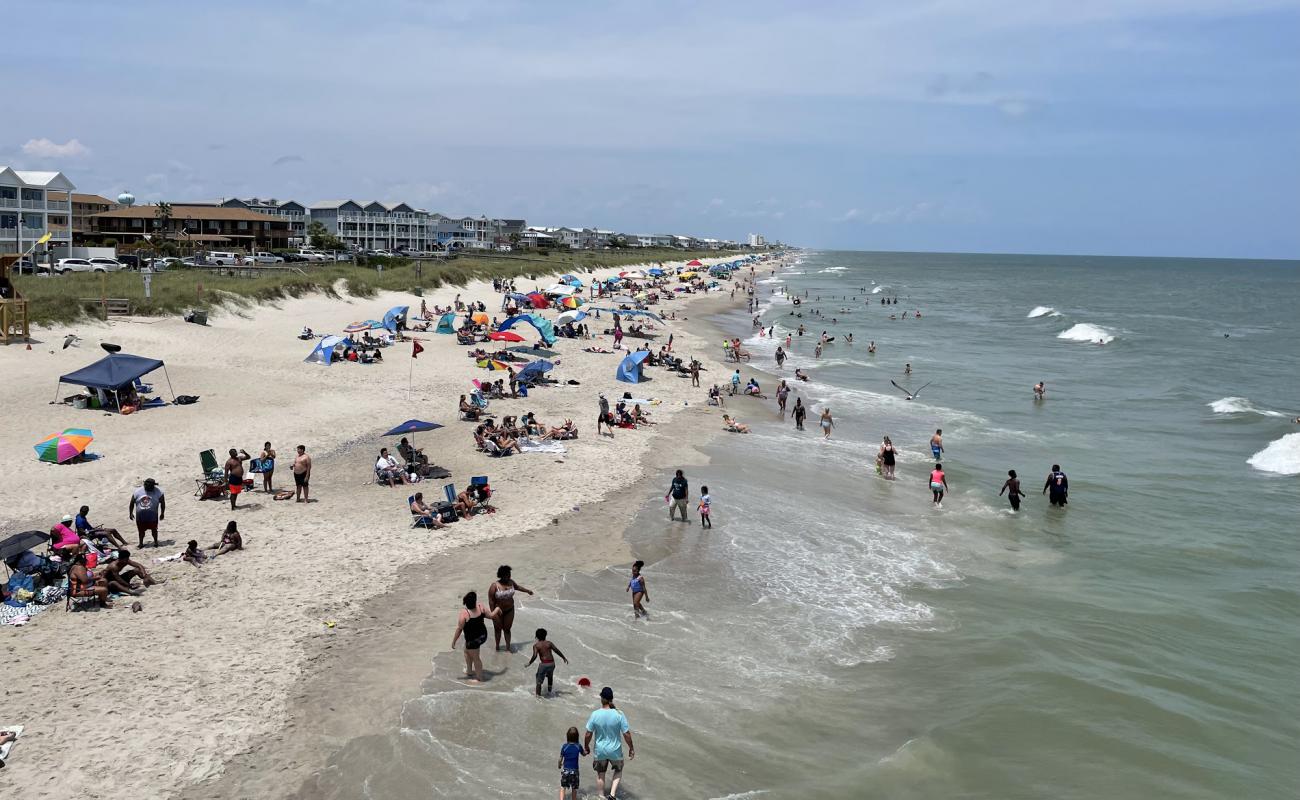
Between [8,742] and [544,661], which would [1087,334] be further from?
[8,742]

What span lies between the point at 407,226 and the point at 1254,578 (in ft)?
366

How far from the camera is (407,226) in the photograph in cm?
11550

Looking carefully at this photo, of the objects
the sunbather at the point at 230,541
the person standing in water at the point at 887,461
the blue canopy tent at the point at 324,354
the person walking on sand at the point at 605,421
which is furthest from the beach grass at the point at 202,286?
the person standing in water at the point at 887,461

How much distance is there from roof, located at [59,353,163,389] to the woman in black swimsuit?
1490 cm

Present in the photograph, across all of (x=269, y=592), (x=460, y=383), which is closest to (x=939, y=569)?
(x=269, y=592)

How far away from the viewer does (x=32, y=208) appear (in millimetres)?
59594

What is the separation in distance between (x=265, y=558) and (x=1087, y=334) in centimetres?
5732

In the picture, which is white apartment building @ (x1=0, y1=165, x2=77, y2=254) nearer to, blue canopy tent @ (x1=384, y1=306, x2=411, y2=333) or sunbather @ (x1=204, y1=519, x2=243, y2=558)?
blue canopy tent @ (x1=384, y1=306, x2=411, y2=333)

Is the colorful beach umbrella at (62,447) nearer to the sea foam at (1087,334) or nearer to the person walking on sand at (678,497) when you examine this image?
the person walking on sand at (678,497)

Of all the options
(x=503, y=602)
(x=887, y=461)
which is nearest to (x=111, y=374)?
(x=503, y=602)

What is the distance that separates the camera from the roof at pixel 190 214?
80062mm

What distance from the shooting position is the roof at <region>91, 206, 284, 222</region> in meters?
80.1

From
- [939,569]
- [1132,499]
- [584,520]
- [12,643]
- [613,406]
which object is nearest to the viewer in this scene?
[12,643]

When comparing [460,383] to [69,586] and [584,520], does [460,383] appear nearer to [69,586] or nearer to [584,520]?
[584,520]
